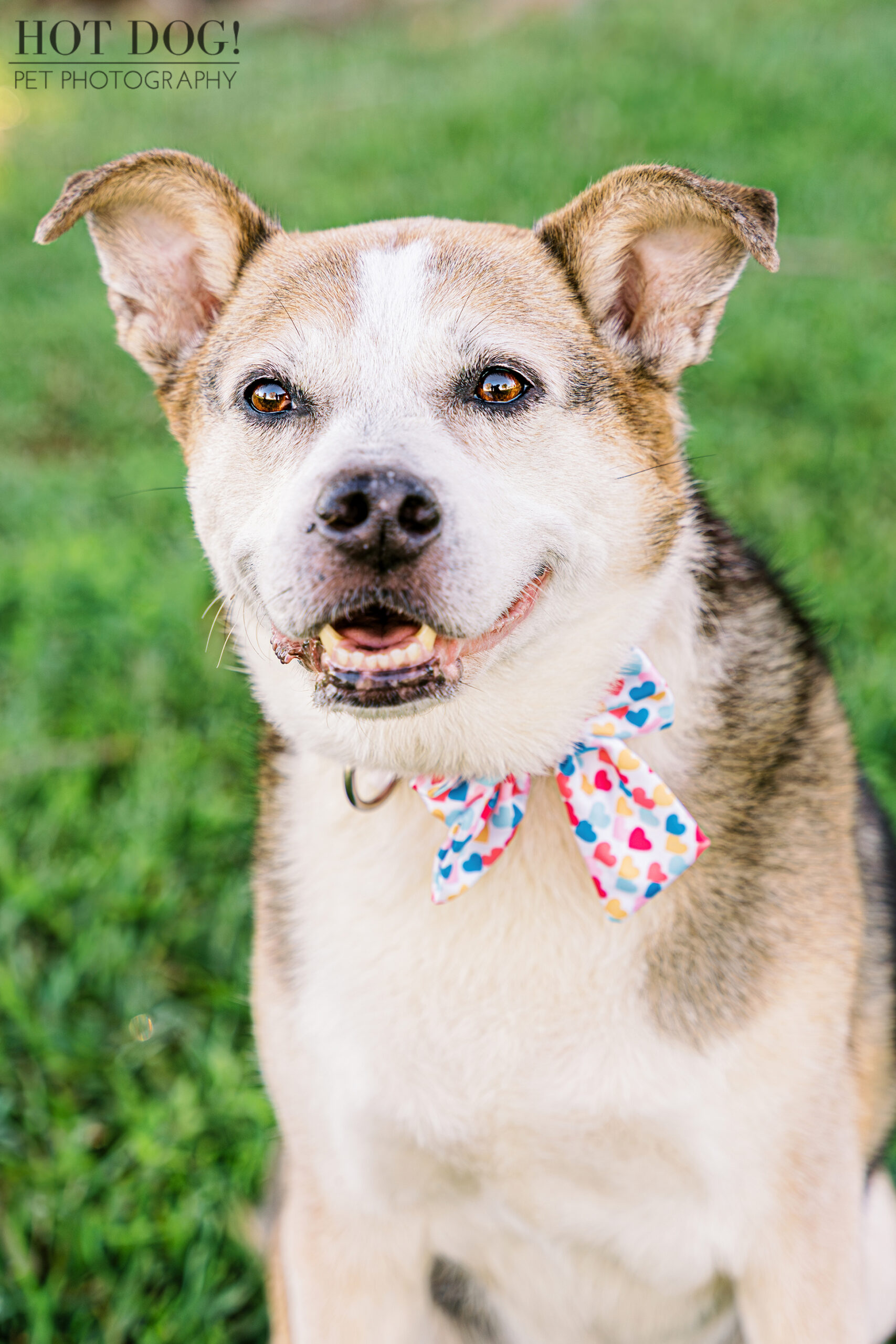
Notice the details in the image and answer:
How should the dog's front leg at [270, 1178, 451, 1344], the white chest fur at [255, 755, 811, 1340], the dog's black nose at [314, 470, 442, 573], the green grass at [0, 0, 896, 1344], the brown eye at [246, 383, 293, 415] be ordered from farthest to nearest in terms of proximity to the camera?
the green grass at [0, 0, 896, 1344], the dog's front leg at [270, 1178, 451, 1344], the brown eye at [246, 383, 293, 415], the white chest fur at [255, 755, 811, 1340], the dog's black nose at [314, 470, 442, 573]

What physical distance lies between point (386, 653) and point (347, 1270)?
1.17 meters

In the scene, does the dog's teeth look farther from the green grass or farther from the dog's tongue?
the green grass

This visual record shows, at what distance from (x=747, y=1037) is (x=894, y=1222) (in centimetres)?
87

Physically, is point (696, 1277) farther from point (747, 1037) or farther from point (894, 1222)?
point (894, 1222)

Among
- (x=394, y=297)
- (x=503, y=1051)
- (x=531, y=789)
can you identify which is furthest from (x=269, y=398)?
(x=503, y=1051)

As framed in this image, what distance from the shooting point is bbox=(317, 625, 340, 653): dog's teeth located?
182 centimetres

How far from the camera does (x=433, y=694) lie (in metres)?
1.75

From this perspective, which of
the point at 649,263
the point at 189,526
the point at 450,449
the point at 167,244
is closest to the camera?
the point at 450,449

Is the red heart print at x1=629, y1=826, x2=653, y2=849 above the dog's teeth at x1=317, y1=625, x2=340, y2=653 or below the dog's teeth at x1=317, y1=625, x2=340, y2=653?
below

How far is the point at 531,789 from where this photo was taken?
209cm

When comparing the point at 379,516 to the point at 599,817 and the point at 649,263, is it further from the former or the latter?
the point at 649,263

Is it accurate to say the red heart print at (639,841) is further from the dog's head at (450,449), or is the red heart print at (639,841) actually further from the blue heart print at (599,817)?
the dog's head at (450,449)

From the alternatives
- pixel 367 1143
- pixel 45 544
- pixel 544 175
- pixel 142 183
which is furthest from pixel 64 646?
pixel 544 175

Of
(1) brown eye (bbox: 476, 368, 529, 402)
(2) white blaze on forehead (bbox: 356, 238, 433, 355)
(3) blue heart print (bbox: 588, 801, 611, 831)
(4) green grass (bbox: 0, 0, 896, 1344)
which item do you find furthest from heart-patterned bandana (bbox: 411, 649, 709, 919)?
(4) green grass (bbox: 0, 0, 896, 1344)
